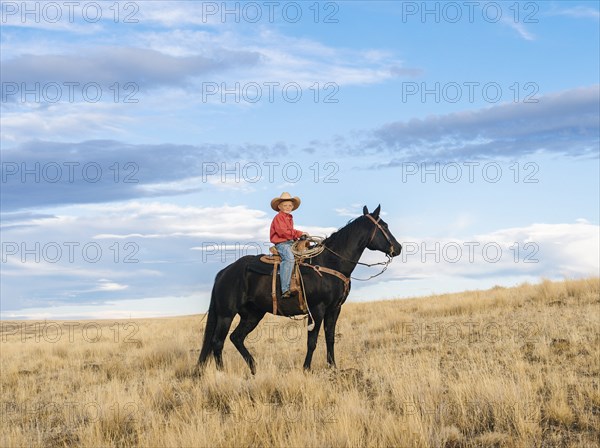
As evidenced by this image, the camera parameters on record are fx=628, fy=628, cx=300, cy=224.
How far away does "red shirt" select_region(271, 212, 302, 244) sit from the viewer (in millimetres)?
12148

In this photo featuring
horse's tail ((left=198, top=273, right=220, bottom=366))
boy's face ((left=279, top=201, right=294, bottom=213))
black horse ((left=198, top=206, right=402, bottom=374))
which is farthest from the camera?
horse's tail ((left=198, top=273, right=220, bottom=366))

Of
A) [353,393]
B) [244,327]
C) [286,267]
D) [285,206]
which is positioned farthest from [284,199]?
[353,393]

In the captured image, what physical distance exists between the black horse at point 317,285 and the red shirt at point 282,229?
569 mm

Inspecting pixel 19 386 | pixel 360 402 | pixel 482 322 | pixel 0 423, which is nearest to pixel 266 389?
Result: pixel 360 402

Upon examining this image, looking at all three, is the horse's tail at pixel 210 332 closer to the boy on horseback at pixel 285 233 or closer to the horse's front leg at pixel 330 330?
the boy on horseback at pixel 285 233

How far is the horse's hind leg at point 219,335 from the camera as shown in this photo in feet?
41.3

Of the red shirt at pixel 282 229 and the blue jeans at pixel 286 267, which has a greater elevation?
the red shirt at pixel 282 229

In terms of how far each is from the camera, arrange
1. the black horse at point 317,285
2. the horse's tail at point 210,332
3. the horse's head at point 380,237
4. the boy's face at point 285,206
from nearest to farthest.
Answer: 1. the black horse at point 317,285
2. the horse's head at point 380,237
3. the boy's face at point 285,206
4. the horse's tail at point 210,332

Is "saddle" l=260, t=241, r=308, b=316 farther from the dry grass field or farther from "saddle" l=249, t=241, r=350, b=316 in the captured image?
the dry grass field

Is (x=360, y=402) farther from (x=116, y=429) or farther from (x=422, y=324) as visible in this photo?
(x=422, y=324)

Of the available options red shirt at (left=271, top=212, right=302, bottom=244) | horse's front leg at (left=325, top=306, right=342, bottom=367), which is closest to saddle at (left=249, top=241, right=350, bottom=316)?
red shirt at (left=271, top=212, right=302, bottom=244)

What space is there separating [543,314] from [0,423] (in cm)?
1374

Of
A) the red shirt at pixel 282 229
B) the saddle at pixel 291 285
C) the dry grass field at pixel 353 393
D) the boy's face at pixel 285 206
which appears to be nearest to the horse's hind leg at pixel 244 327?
the dry grass field at pixel 353 393

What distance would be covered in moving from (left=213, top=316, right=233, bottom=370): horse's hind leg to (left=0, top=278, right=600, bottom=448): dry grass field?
268 mm
